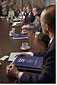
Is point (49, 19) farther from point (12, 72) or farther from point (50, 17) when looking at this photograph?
point (12, 72)

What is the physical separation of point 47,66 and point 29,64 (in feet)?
0.82

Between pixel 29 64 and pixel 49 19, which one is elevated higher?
pixel 49 19

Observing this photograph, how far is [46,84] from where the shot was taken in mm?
1108

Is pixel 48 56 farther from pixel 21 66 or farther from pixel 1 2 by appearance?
pixel 1 2

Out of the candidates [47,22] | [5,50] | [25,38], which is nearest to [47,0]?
[25,38]

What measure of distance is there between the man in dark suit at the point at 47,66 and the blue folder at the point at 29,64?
7cm

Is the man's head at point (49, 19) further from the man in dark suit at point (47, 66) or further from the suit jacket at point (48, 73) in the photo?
the suit jacket at point (48, 73)

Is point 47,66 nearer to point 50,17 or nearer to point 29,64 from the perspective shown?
point 29,64

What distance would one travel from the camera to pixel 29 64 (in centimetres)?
135

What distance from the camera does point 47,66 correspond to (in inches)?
44.6

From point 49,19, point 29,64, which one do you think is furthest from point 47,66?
point 49,19

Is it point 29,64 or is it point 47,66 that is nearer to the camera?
point 47,66

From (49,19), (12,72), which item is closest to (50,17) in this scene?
(49,19)

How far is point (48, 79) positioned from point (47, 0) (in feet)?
23.2
